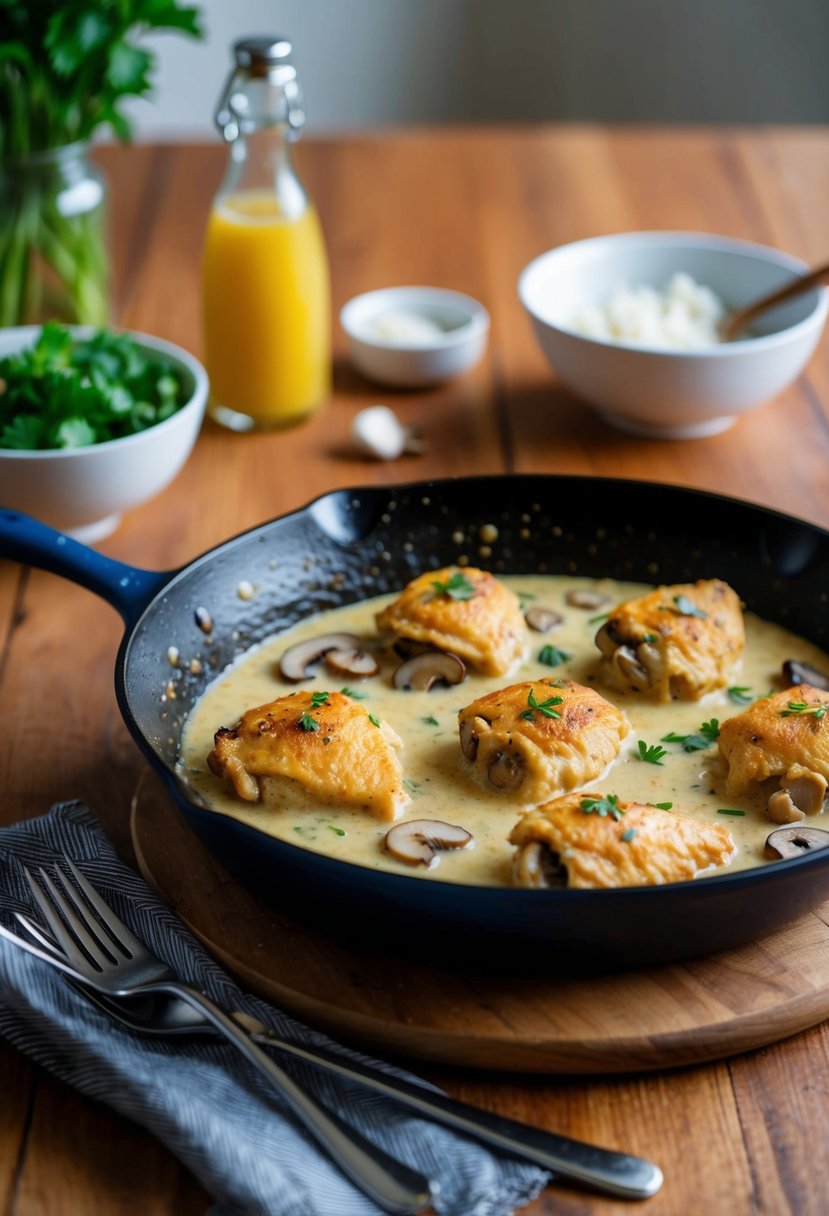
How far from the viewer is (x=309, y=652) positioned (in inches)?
101

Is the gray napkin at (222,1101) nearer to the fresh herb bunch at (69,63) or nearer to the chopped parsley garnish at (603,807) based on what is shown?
the chopped parsley garnish at (603,807)

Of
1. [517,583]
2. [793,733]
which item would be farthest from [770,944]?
[517,583]

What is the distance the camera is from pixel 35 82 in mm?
3520

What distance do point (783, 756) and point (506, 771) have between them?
419 mm

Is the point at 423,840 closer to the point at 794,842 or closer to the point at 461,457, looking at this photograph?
the point at 794,842

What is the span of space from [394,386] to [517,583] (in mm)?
1197

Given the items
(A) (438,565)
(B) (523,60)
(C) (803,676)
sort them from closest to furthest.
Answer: (C) (803,676), (A) (438,565), (B) (523,60)

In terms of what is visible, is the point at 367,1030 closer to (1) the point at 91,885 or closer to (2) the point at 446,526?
(1) the point at 91,885

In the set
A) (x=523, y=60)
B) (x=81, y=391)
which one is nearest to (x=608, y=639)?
(x=81, y=391)

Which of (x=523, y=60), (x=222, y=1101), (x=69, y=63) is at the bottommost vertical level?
(x=523, y=60)

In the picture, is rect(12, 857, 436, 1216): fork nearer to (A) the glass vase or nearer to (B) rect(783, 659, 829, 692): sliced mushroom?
(B) rect(783, 659, 829, 692): sliced mushroom

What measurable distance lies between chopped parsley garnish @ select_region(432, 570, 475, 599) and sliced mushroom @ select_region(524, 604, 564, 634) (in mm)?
177

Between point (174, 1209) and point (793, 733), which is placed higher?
point (793, 733)

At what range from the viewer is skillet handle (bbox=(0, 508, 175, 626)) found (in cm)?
234
